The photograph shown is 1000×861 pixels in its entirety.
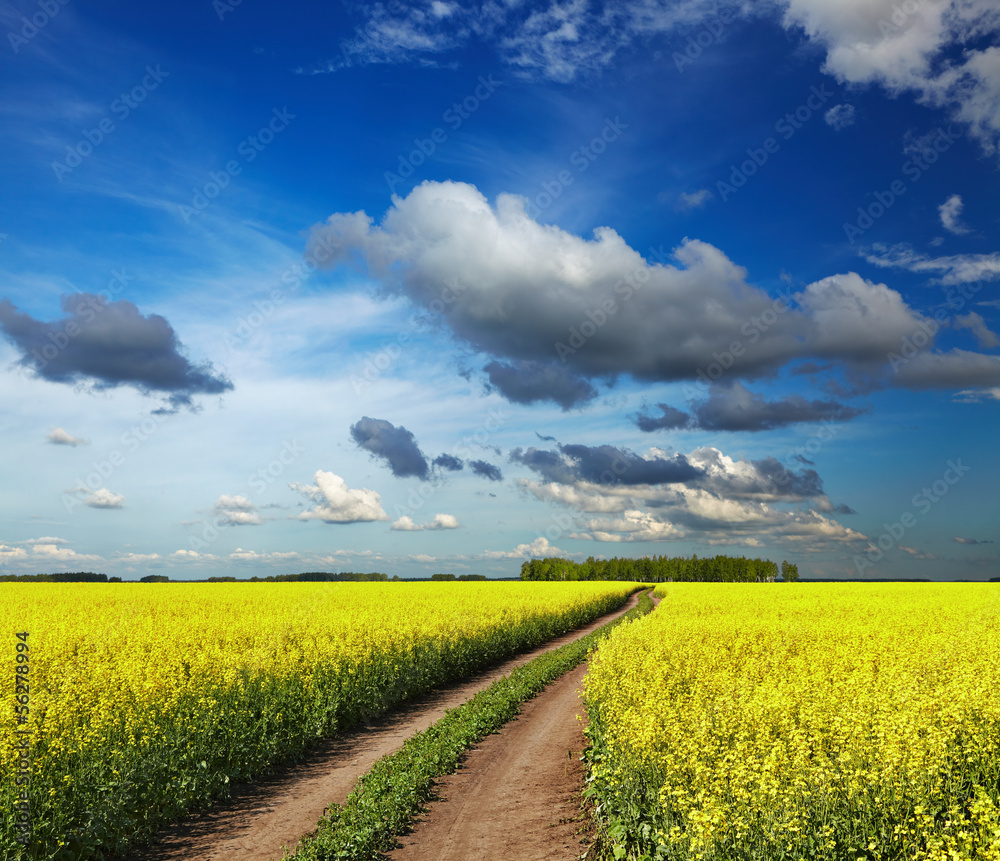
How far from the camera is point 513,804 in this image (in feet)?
33.9

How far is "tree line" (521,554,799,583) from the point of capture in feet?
487

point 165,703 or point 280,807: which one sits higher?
point 165,703

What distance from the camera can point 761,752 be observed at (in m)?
7.71

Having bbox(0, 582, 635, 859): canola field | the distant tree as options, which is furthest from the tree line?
bbox(0, 582, 635, 859): canola field

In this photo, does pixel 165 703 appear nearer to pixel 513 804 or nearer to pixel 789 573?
pixel 513 804

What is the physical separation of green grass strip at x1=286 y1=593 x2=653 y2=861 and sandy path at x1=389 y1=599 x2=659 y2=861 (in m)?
0.25

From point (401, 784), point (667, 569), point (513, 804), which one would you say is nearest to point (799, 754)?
point (513, 804)

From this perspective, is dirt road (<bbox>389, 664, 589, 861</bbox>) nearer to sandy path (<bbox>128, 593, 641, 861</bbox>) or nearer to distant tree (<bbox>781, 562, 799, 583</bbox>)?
sandy path (<bbox>128, 593, 641, 861</bbox>)

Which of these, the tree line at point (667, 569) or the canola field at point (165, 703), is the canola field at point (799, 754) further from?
the tree line at point (667, 569)

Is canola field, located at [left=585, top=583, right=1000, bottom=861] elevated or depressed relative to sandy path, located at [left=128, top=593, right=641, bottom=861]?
elevated

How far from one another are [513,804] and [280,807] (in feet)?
12.8

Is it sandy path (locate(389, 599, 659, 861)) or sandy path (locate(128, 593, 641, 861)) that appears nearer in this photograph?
sandy path (locate(389, 599, 659, 861))

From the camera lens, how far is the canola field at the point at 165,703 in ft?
27.2

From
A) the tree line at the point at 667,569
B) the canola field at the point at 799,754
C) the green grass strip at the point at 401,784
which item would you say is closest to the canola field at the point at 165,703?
the green grass strip at the point at 401,784
